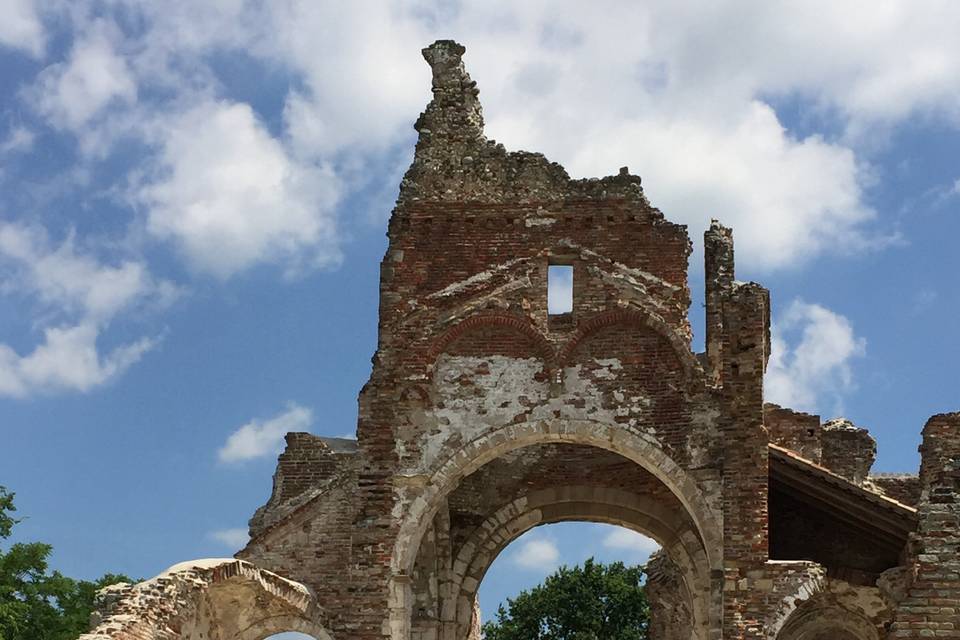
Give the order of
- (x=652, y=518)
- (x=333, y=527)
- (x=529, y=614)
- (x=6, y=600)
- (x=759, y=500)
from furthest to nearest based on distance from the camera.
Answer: (x=529, y=614) < (x=6, y=600) < (x=652, y=518) < (x=333, y=527) < (x=759, y=500)

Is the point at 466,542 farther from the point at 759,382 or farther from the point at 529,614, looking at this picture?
the point at 529,614

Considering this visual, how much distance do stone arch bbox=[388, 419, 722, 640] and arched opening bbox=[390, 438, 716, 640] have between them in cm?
220

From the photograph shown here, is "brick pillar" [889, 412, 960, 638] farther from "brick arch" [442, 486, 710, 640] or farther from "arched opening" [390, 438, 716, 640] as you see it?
"brick arch" [442, 486, 710, 640]

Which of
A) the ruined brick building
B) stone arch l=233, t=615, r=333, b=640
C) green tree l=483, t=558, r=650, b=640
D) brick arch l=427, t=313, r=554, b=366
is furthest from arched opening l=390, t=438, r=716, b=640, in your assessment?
green tree l=483, t=558, r=650, b=640

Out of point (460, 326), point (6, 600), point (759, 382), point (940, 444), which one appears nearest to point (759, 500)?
point (759, 382)

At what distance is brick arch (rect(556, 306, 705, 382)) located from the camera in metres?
18.3

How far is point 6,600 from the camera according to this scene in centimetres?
2700

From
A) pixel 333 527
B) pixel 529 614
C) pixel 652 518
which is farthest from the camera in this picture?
pixel 529 614

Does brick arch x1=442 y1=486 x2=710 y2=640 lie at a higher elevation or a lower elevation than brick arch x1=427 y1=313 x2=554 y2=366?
lower

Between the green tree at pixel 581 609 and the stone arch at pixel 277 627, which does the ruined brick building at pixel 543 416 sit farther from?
the green tree at pixel 581 609

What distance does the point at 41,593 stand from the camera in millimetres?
27562

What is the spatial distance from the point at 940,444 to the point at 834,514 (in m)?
1.75

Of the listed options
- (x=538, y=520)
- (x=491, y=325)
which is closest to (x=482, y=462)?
(x=491, y=325)

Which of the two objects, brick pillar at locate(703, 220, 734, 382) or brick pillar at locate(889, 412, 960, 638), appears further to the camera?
brick pillar at locate(703, 220, 734, 382)
